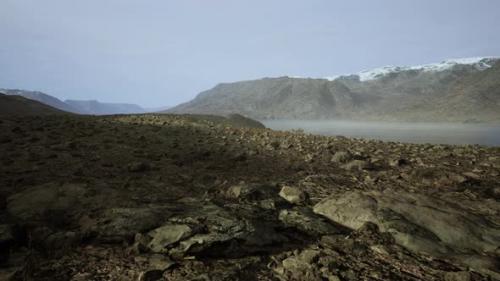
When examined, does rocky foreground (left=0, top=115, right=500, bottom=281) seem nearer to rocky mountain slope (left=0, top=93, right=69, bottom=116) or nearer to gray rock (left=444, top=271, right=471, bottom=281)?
gray rock (left=444, top=271, right=471, bottom=281)

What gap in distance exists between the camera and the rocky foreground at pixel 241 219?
4710 millimetres

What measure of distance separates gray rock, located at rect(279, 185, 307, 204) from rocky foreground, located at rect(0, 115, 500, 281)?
0.02 metres

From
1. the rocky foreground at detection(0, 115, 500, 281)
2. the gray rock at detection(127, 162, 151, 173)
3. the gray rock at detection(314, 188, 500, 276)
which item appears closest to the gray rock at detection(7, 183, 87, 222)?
the rocky foreground at detection(0, 115, 500, 281)

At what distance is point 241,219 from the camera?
5934mm

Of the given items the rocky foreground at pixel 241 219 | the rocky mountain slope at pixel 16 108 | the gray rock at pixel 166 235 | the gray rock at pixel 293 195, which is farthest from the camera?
Answer: the rocky mountain slope at pixel 16 108

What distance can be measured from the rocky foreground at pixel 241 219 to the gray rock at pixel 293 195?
0.02 metres

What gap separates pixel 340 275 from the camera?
4578 millimetres

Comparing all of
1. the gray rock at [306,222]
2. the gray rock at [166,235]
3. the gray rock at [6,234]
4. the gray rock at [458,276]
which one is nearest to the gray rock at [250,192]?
the gray rock at [306,222]

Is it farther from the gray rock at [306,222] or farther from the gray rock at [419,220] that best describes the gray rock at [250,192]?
the gray rock at [419,220]

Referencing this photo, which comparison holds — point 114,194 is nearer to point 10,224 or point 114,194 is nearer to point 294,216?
point 10,224

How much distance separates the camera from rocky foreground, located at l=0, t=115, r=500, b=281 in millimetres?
4710

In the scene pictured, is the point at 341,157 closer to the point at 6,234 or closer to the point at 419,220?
the point at 419,220

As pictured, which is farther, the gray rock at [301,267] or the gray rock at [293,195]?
the gray rock at [293,195]

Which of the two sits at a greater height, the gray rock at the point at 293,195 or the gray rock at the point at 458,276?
the gray rock at the point at 293,195
